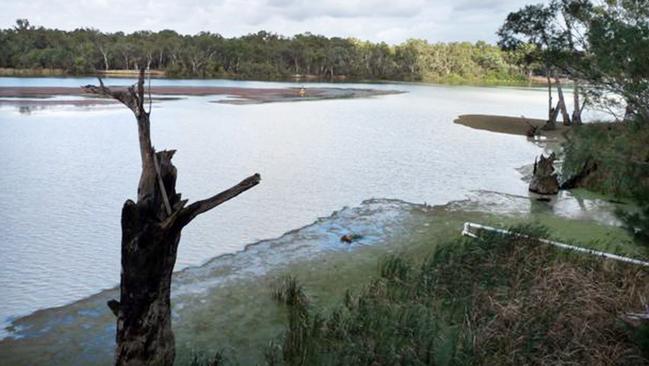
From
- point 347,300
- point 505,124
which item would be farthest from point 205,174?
point 505,124

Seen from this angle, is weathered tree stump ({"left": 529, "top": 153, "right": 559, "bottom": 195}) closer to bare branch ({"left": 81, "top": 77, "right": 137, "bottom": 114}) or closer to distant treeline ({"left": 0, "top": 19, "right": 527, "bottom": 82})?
bare branch ({"left": 81, "top": 77, "right": 137, "bottom": 114})

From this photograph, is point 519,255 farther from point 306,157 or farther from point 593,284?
point 306,157

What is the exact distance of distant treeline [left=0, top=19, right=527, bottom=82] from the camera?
78.6m

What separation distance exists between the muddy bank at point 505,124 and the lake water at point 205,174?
1.79 metres

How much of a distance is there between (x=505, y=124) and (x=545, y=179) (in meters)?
19.3

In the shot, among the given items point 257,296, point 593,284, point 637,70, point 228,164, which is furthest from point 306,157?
point 593,284

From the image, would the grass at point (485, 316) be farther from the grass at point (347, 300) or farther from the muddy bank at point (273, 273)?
the muddy bank at point (273, 273)

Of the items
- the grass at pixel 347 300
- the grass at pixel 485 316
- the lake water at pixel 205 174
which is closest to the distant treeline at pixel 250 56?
the lake water at pixel 205 174

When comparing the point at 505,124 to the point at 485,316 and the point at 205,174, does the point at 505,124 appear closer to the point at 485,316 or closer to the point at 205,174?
the point at 205,174

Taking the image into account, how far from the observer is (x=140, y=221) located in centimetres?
505

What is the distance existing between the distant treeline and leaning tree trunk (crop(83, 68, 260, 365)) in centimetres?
6472

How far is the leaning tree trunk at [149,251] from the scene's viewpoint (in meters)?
5.04

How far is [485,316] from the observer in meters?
5.99

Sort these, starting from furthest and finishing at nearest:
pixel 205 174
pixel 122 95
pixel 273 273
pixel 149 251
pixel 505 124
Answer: pixel 505 124
pixel 205 174
pixel 273 273
pixel 149 251
pixel 122 95
